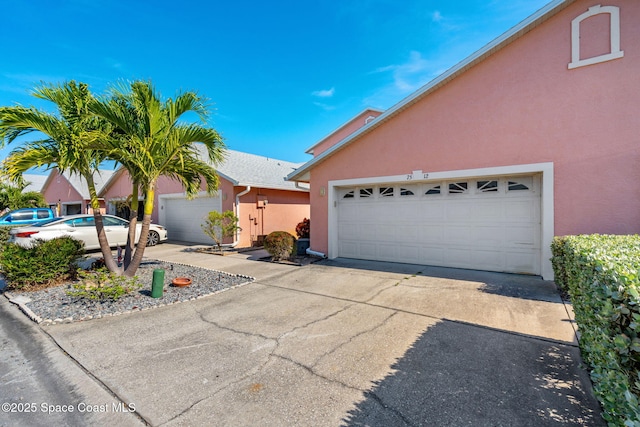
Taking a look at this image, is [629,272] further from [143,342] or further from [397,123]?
[397,123]

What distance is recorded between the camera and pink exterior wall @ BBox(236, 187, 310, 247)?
12.5 meters

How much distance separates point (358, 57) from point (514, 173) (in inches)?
323

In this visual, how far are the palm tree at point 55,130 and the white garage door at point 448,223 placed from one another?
6.66m

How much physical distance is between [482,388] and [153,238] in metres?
13.6

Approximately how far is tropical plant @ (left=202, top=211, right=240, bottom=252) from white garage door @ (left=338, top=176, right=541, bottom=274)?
4.39m

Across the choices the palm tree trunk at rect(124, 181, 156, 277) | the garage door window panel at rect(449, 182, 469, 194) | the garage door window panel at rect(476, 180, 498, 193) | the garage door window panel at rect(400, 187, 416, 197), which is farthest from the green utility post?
the garage door window panel at rect(476, 180, 498, 193)

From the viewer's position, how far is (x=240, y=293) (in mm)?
5965

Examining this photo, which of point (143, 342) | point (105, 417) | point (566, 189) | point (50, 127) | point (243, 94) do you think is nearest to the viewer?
point (105, 417)

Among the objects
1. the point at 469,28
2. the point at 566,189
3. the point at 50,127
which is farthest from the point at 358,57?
the point at 50,127

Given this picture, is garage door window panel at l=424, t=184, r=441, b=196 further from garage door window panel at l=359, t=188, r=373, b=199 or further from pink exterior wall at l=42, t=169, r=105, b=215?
pink exterior wall at l=42, t=169, r=105, b=215

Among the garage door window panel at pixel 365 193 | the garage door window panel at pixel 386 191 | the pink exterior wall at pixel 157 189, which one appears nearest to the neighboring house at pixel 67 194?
the pink exterior wall at pixel 157 189

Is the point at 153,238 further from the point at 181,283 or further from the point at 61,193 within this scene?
the point at 61,193

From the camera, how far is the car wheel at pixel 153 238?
42.0 ft

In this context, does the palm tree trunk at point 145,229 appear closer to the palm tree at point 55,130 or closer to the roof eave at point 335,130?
the palm tree at point 55,130
